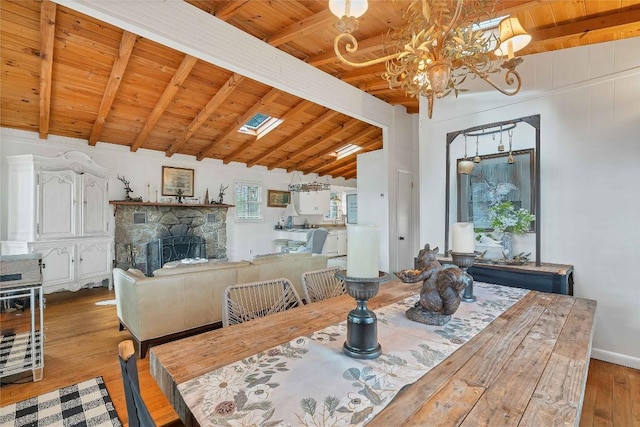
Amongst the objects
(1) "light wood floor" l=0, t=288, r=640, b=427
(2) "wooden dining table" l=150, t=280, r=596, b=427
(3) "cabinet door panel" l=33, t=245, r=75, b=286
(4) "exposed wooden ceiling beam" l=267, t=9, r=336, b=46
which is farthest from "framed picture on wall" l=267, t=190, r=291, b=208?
(2) "wooden dining table" l=150, t=280, r=596, b=427

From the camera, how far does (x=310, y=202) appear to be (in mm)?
8297

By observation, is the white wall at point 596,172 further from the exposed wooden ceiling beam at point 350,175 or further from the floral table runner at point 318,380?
the exposed wooden ceiling beam at point 350,175

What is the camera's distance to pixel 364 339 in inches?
39.5

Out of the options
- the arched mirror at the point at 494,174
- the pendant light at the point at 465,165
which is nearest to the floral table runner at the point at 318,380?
the arched mirror at the point at 494,174

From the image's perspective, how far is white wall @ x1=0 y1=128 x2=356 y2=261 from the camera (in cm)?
443

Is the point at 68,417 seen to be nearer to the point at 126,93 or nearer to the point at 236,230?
the point at 126,93

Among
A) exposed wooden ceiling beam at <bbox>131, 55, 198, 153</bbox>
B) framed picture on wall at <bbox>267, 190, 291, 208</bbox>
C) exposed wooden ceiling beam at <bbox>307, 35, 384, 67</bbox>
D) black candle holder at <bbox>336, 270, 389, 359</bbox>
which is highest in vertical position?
exposed wooden ceiling beam at <bbox>307, 35, 384, 67</bbox>

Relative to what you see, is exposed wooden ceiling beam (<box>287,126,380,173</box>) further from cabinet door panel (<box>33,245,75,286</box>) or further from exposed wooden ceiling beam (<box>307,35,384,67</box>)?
cabinet door panel (<box>33,245,75,286</box>)

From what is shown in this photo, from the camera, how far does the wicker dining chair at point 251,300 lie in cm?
154

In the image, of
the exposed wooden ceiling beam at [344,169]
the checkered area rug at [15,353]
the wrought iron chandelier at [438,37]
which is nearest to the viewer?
the wrought iron chandelier at [438,37]

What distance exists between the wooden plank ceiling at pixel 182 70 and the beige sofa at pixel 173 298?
2.43 m

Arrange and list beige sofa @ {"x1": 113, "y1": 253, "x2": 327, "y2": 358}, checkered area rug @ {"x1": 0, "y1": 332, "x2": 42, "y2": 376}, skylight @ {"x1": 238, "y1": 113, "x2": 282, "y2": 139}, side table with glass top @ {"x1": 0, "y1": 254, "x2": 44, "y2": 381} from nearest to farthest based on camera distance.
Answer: side table with glass top @ {"x1": 0, "y1": 254, "x2": 44, "y2": 381} < checkered area rug @ {"x1": 0, "y1": 332, "x2": 42, "y2": 376} < beige sofa @ {"x1": 113, "y1": 253, "x2": 327, "y2": 358} < skylight @ {"x1": 238, "y1": 113, "x2": 282, "y2": 139}

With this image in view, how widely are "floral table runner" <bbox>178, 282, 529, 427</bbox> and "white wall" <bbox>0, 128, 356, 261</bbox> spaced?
5.39m

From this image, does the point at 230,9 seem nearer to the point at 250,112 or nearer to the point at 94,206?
the point at 250,112
